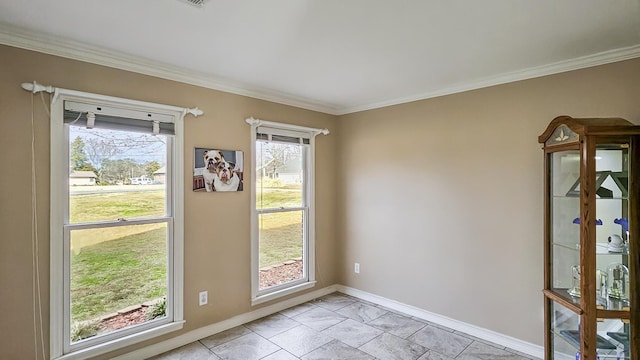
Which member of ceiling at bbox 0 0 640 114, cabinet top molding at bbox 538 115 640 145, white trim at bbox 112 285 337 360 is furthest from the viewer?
white trim at bbox 112 285 337 360

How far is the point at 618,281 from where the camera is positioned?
6.89 feet

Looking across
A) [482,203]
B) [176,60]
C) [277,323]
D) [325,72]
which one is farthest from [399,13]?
[277,323]

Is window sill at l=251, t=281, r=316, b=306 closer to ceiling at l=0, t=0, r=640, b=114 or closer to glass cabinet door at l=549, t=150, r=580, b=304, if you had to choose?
ceiling at l=0, t=0, r=640, b=114

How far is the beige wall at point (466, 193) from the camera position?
2.73m

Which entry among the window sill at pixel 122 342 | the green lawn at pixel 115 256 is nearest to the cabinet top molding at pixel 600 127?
the green lawn at pixel 115 256

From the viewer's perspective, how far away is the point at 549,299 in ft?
7.84

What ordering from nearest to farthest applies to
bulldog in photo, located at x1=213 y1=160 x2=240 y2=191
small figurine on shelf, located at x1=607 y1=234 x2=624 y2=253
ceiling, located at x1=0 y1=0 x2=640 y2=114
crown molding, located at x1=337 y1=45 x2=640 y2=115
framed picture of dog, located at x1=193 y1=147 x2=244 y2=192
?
ceiling, located at x1=0 y1=0 x2=640 y2=114 → small figurine on shelf, located at x1=607 y1=234 x2=624 y2=253 → crown molding, located at x1=337 y1=45 x2=640 y2=115 → framed picture of dog, located at x1=193 y1=147 x2=244 y2=192 → bulldog in photo, located at x1=213 y1=160 x2=240 y2=191

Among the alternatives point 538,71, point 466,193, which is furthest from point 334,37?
point 466,193

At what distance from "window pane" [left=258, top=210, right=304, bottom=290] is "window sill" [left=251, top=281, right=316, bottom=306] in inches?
4.0

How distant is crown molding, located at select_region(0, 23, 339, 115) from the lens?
213 cm

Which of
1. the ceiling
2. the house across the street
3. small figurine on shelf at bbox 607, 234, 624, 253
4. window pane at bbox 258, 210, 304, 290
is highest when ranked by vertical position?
the ceiling

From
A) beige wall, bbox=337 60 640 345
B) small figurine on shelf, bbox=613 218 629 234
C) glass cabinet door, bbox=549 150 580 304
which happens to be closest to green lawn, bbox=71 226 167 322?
beige wall, bbox=337 60 640 345

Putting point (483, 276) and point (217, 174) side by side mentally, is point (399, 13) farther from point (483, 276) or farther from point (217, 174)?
point (483, 276)

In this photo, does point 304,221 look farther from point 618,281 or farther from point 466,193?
point 618,281
